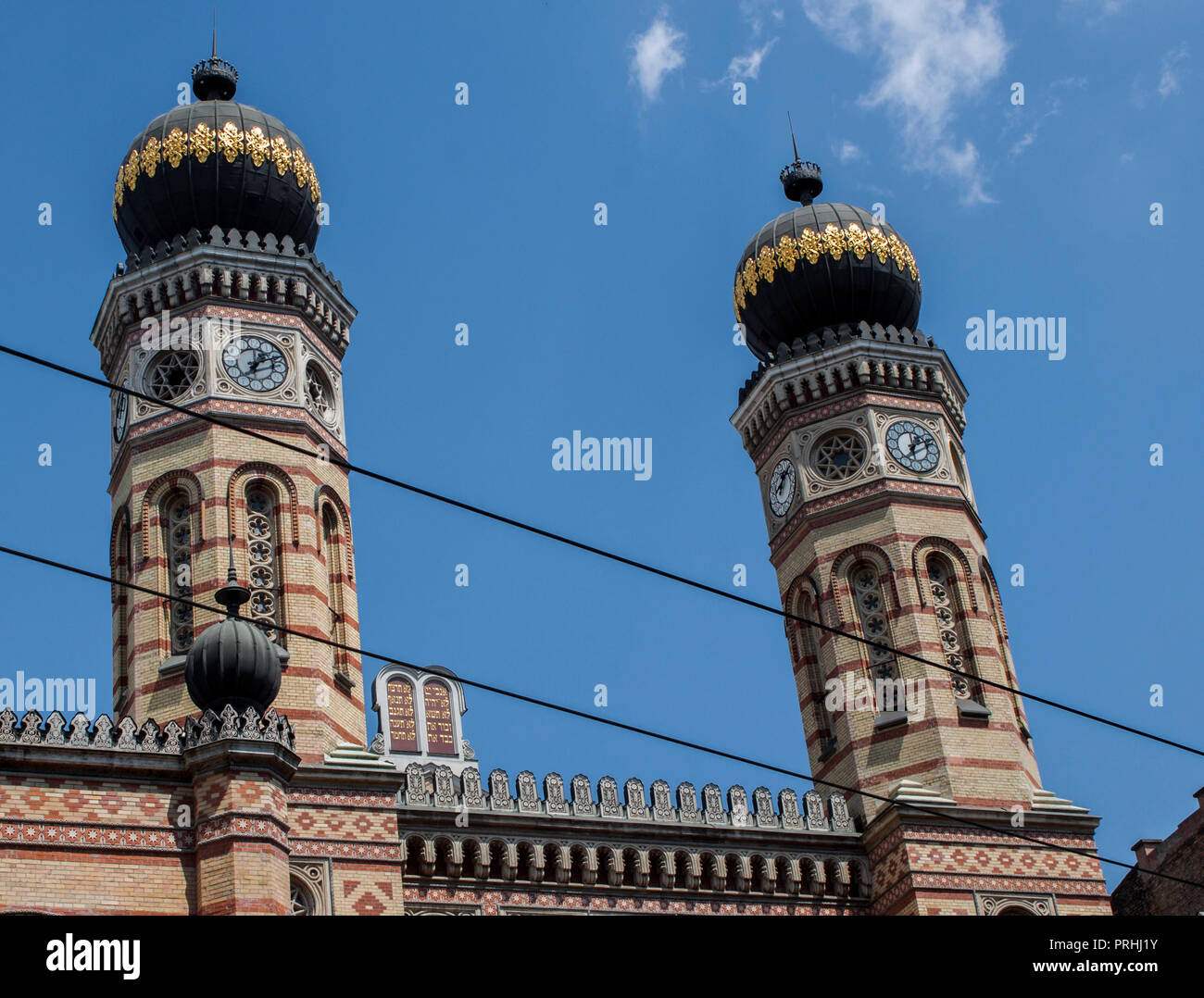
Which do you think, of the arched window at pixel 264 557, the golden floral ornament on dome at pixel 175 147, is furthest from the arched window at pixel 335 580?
the golden floral ornament on dome at pixel 175 147

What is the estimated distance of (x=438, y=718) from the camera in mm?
29922

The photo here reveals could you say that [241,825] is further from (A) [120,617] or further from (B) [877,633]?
(B) [877,633]

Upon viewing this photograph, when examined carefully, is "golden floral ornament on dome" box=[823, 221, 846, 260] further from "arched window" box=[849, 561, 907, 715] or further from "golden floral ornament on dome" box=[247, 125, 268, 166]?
"golden floral ornament on dome" box=[247, 125, 268, 166]

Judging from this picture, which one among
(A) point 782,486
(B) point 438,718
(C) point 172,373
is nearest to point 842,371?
(A) point 782,486

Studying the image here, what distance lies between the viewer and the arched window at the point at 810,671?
1281 inches

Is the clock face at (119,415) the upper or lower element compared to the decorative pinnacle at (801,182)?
lower

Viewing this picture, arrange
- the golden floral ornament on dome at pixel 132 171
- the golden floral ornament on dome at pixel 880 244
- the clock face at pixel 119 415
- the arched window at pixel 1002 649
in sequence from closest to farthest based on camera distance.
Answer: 1. the clock face at pixel 119 415
2. the golden floral ornament on dome at pixel 132 171
3. the arched window at pixel 1002 649
4. the golden floral ornament on dome at pixel 880 244

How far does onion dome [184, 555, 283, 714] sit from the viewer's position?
24422mm

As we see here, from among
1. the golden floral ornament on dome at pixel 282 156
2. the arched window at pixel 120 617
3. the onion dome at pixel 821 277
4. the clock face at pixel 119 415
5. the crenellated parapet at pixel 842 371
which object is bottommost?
the arched window at pixel 120 617

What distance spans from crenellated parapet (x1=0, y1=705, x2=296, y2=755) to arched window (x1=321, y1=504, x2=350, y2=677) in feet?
13.0

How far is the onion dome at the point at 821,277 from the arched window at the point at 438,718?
1003 cm

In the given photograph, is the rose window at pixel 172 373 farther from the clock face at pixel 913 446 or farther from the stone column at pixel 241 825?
the clock face at pixel 913 446
